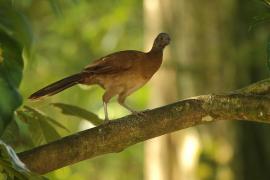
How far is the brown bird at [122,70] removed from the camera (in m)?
3.05

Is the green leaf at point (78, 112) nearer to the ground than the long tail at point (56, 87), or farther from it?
nearer to the ground

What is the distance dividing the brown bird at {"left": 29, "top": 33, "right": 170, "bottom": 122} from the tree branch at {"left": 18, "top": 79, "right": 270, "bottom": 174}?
54 cm

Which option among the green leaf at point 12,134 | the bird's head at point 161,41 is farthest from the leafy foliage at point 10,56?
the bird's head at point 161,41

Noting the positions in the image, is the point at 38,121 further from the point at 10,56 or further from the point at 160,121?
the point at 10,56

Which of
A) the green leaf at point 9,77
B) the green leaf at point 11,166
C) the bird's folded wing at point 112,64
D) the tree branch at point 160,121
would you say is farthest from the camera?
the bird's folded wing at point 112,64

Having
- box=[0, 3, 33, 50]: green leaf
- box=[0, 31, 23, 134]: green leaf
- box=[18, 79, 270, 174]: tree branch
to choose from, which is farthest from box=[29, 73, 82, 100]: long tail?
box=[0, 31, 23, 134]: green leaf

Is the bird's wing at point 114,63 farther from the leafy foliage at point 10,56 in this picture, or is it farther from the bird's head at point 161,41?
the leafy foliage at point 10,56

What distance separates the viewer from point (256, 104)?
246cm

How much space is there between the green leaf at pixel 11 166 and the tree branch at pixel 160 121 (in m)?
0.60

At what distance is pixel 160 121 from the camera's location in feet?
8.13

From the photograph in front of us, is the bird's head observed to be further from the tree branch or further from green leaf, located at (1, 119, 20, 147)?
green leaf, located at (1, 119, 20, 147)

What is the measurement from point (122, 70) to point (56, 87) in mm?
400

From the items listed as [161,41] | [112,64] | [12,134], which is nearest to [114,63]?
[112,64]

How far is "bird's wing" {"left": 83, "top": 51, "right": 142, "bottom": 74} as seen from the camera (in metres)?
3.05
